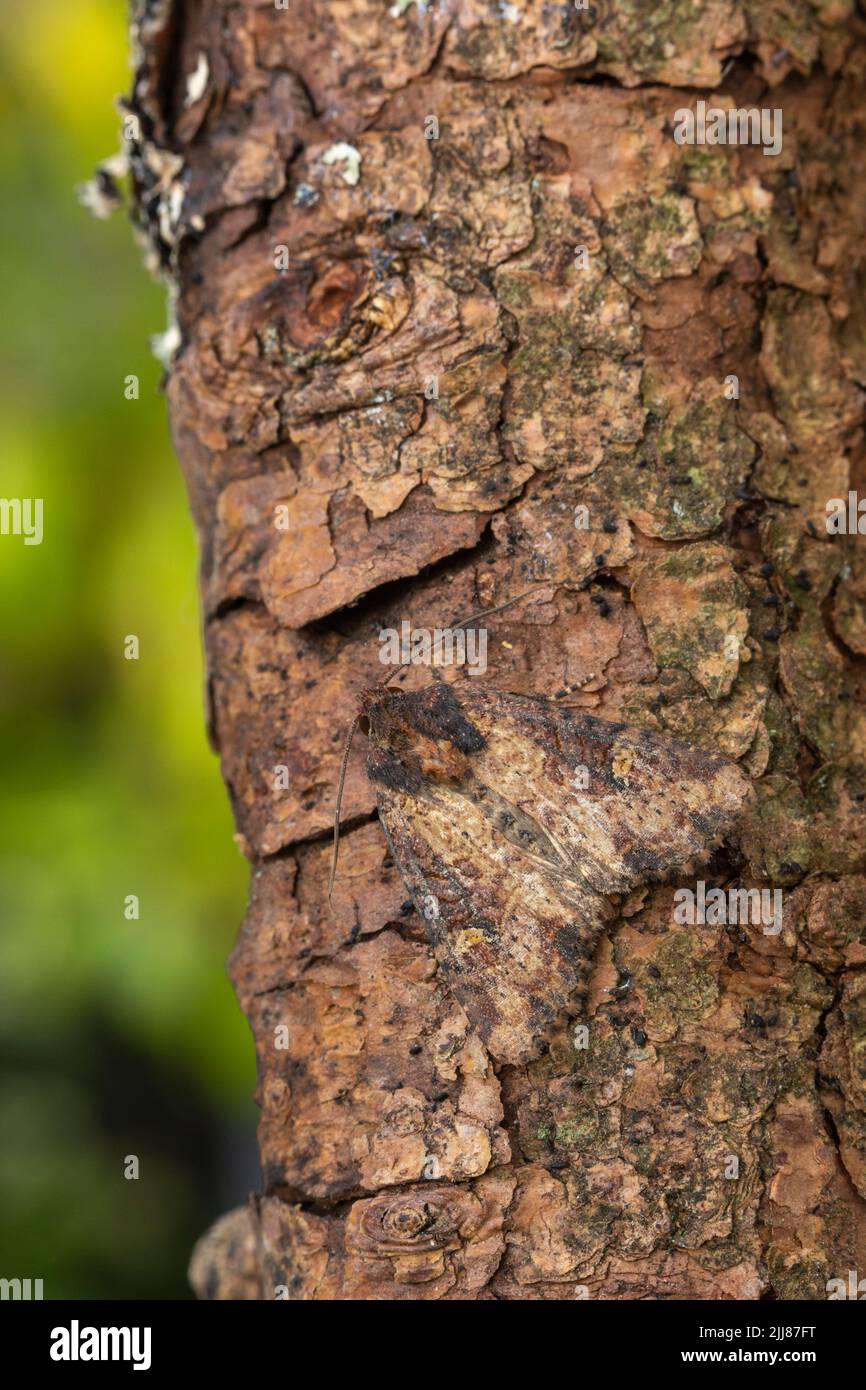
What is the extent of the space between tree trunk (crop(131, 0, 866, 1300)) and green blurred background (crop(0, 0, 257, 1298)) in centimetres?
189

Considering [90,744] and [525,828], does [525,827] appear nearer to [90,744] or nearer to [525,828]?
[525,828]

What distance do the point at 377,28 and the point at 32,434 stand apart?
7.83 feet

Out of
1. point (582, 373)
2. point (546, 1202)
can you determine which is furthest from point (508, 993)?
point (582, 373)

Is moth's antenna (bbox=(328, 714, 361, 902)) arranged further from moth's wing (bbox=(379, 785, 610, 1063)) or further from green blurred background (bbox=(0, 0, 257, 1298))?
green blurred background (bbox=(0, 0, 257, 1298))

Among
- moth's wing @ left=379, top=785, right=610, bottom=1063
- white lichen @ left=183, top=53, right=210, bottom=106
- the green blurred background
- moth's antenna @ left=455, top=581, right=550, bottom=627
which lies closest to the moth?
moth's wing @ left=379, top=785, right=610, bottom=1063

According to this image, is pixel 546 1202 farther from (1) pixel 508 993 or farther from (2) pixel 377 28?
(2) pixel 377 28

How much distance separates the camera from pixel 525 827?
176 centimetres

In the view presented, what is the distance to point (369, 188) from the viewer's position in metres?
1.91

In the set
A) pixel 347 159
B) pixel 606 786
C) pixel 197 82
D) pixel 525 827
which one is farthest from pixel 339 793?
pixel 197 82

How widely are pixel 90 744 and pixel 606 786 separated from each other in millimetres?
2915

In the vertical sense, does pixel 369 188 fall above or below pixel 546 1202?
above

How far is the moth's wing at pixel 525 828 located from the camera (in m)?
1.65

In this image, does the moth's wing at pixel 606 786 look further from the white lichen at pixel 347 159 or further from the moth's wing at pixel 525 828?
the white lichen at pixel 347 159

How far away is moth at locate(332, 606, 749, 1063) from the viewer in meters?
1.65
